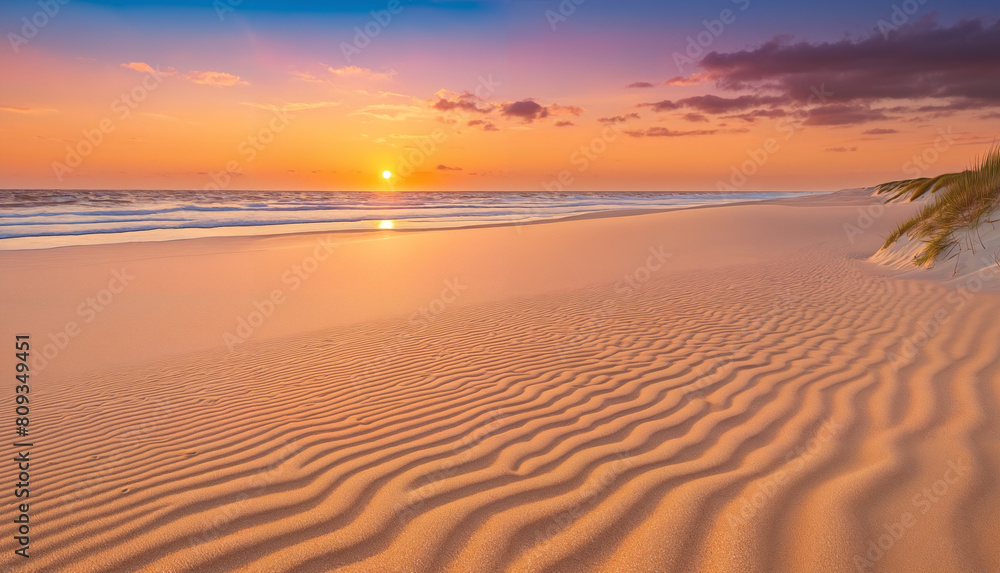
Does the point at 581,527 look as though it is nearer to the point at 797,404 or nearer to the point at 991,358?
the point at 797,404

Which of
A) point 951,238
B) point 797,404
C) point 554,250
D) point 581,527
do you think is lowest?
point 581,527

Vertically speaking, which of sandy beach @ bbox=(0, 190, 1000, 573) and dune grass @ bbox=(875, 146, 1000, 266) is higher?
dune grass @ bbox=(875, 146, 1000, 266)

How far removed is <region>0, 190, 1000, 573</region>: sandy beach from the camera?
8.05ft

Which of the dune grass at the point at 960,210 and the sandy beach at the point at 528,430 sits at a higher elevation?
the dune grass at the point at 960,210

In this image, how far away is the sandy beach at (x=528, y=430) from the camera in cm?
246

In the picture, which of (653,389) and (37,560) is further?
(653,389)

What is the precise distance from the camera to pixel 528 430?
386 cm

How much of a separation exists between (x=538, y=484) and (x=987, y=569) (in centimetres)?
206

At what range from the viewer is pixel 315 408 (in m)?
4.70

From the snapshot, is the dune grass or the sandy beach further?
the dune grass

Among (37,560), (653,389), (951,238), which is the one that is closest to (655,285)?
(951,238)

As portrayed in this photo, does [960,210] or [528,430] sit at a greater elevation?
[960,210]

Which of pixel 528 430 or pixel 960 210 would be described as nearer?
pixel 528 430

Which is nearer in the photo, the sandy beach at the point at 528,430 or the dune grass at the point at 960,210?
the sandy beach at the point at 528,430
